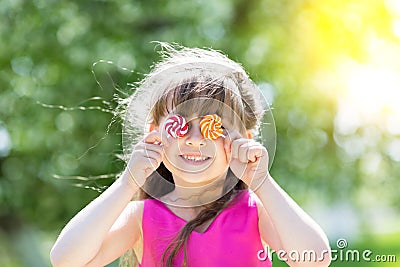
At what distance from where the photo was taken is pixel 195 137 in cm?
109

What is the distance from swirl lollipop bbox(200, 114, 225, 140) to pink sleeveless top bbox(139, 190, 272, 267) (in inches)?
6.6

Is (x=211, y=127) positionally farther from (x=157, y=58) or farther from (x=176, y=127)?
(x=157, y=58)

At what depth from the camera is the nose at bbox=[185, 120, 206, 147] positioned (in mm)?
1087

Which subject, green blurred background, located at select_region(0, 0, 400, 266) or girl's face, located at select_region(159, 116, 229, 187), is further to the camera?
green blurred background, located at select_region(0, 0, 400, 266)

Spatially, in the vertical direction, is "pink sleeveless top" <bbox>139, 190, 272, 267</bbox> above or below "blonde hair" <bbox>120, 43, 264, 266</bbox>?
below

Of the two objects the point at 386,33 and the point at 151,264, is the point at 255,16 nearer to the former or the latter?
the point at 386,33

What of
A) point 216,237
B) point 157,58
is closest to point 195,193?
point 216,237

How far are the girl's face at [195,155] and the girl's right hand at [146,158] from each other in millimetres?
13

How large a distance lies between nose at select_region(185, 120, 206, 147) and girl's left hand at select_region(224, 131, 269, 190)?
0.15 ft

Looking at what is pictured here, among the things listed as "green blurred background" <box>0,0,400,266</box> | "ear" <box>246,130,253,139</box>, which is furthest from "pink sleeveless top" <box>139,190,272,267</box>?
"green blurred background" <box>0,0,400,266</box>

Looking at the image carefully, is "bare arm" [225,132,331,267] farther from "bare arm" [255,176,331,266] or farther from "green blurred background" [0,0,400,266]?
"green blurred background" [0,0,400,266]

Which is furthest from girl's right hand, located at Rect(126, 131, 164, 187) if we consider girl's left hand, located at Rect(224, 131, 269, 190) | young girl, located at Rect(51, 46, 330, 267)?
girl's left hand, located at Rect(224, 131, 269, 190)

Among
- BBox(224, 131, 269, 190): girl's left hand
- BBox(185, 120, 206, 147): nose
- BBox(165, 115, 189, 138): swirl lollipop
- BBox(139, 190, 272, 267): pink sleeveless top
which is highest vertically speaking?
BBox(165, 115, 189, 138): swirl lollipop

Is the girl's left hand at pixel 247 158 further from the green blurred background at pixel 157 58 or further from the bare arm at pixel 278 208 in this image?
the green blurred background at pixel 157 58
